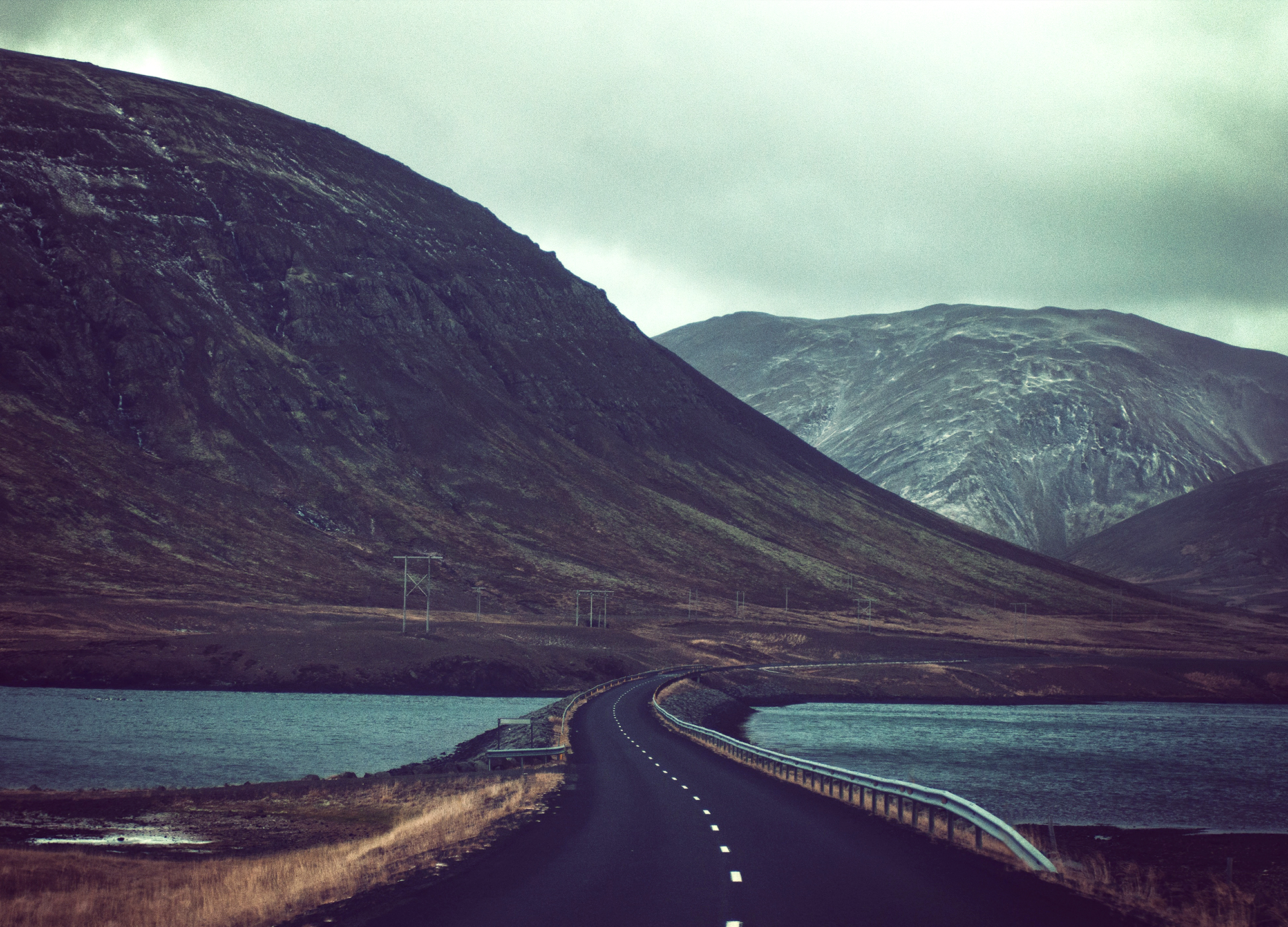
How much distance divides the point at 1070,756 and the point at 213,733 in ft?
156

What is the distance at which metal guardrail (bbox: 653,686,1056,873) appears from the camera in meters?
20.1

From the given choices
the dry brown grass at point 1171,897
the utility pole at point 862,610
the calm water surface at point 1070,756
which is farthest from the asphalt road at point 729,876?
the utility pole at point 862,610

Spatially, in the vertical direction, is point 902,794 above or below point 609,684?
above

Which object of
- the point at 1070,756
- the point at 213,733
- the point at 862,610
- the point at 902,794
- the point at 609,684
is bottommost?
the point at 1070,756

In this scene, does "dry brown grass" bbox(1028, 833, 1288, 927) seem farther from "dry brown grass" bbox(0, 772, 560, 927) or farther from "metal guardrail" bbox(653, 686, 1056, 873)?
"dry brown grass" bbox(0, 772, 560, 927)

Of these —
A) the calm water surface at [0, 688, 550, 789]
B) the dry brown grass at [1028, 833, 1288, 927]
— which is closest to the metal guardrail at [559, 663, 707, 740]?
the calm water surface at [0, 688, 550, 789]

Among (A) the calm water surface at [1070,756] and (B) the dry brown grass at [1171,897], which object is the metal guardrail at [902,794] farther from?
(A) the calm water surface at [1070,756]

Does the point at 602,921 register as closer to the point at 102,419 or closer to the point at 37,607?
the point at 37,607

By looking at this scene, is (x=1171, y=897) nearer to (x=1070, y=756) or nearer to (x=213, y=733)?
(x=1070, y=756)

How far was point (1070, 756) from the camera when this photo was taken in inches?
2562

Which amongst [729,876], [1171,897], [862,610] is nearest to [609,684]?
[1171,897]

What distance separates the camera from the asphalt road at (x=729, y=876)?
50.2ft

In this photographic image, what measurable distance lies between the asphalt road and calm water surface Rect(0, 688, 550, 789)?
23899 mm

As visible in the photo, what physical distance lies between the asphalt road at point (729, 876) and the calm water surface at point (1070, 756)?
5880 millimetres
